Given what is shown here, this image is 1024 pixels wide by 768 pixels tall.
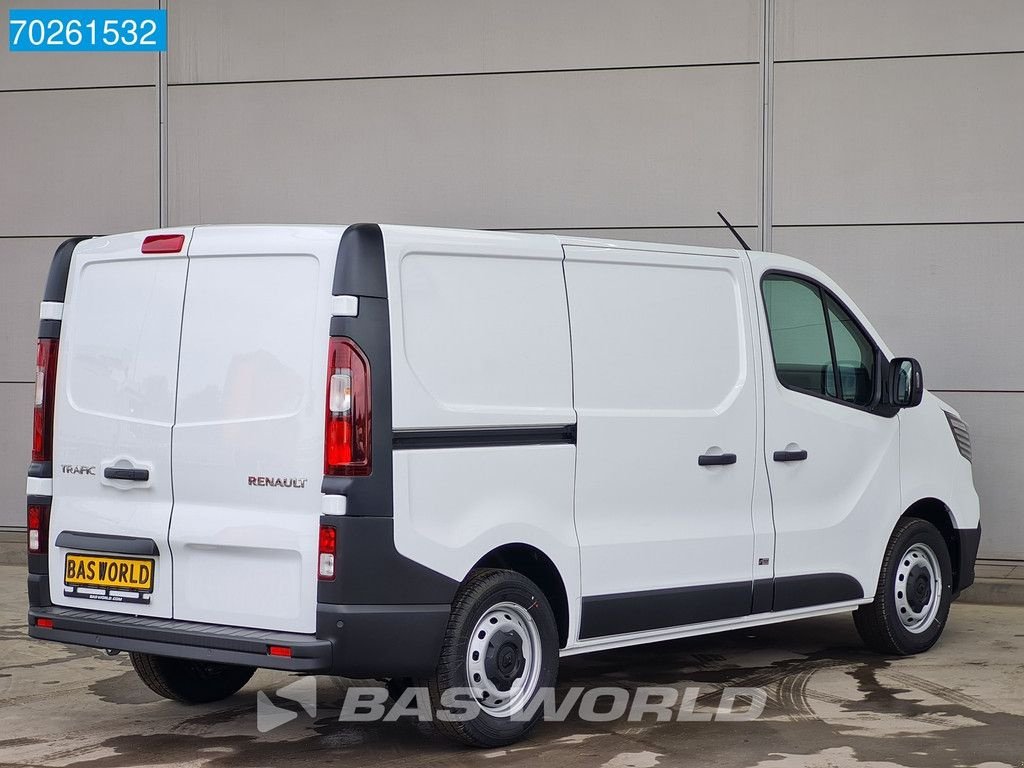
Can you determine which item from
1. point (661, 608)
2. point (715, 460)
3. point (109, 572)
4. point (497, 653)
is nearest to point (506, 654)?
point (497, 653)

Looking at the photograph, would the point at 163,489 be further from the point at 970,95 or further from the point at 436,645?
the point at 970,95

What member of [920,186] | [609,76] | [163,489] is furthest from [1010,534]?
[163,489]

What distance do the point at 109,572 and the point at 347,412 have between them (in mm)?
1318

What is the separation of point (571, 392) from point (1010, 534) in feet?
18.3

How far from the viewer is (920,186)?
10797 millimetres

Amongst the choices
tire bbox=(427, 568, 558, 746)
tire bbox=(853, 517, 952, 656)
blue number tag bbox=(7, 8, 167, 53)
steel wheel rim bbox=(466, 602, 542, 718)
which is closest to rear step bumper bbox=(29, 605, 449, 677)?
tire bbox=(427, 568, 558, 746)

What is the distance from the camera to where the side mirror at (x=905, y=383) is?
787 centimetres

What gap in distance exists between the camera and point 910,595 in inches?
319

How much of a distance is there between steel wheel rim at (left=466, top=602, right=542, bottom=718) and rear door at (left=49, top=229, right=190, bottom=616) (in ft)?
4.07

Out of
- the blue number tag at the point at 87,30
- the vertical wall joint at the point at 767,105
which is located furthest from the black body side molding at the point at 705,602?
the blue number tag at the point at 87,30

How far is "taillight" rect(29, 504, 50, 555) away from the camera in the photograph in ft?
20.4

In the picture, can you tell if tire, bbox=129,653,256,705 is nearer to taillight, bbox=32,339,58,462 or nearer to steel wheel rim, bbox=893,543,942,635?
taillight, bbox=32,339,58,462

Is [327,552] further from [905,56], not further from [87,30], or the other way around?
[87,30]

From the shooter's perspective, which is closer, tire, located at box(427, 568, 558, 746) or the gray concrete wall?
tire, located at box(427, 568, 558, 746)
